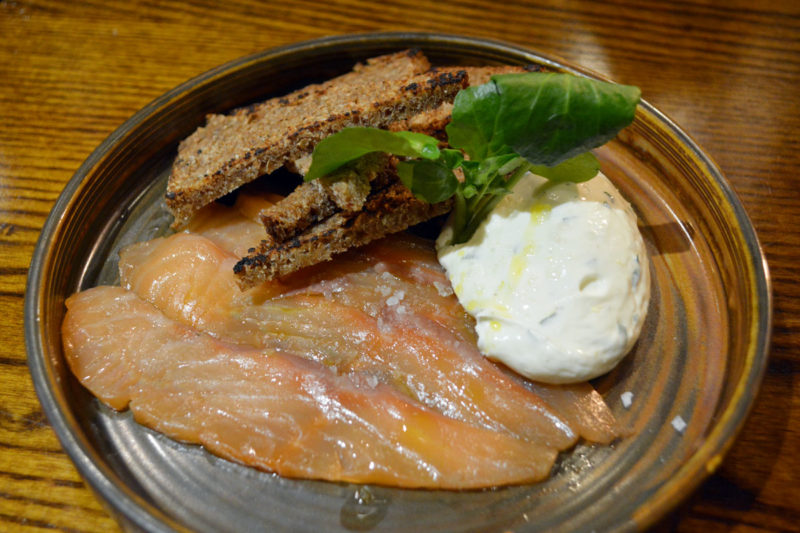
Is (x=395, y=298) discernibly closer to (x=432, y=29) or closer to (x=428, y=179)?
(x=428, y=179)

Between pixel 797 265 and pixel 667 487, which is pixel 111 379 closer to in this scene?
pixel 667 487

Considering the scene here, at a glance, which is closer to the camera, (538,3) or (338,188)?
(338,188)

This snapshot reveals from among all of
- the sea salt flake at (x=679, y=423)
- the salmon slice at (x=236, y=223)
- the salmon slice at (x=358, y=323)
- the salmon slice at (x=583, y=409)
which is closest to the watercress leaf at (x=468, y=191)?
the salmon slice at (x=358, y=323)

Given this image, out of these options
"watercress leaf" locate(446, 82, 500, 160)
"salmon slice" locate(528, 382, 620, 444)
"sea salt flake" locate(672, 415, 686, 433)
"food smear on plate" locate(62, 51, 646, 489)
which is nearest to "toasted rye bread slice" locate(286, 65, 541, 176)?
"food smear on plate" locate(62, 51, 646, 489)

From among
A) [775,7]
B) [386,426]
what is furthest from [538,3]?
[386,426]

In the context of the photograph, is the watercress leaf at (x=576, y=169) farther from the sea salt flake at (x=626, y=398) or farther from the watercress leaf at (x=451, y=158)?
the sea salt flake at (x=626, y=398)

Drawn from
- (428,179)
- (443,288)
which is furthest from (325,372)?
(428,179)

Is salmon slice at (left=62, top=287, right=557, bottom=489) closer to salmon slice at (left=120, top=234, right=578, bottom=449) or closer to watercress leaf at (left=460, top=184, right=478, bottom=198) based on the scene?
salmon slice at (left=120, top=234, right=578, bottom=449)
